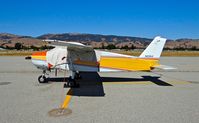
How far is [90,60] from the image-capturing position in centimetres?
987

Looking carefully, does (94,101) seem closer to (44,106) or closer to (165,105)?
(44,106)

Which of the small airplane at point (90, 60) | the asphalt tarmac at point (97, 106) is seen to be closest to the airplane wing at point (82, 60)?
the small airplane at point (90, 60)

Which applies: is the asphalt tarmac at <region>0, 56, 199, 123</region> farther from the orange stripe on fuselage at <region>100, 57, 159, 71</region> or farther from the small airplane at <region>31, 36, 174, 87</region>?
the orange stripe on fuselage at <region>100, 57, 159, 71</region>

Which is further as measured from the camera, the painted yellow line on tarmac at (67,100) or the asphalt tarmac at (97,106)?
the painted yellow line on tarmac at (67,100)

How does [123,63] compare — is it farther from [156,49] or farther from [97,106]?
[97,106]

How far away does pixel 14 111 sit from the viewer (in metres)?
5.61

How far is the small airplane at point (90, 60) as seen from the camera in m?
9.67

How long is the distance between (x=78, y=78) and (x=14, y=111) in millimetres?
6024

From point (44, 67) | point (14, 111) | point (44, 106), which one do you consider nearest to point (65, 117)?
point (44, 106)

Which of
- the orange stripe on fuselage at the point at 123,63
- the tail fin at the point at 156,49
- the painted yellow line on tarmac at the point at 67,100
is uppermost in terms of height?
the tail fin at the point at 156,49

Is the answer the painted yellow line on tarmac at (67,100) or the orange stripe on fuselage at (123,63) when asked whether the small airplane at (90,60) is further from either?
the painted yellow line on tarmac at (67,100)

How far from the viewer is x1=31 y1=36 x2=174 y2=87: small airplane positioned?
381 inches

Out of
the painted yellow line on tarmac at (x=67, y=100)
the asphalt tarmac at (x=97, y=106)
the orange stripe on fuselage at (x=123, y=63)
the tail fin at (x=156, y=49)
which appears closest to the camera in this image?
the asphalt tarmac at (x=97, y=106)

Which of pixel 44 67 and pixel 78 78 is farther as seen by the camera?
pixel 78 78
